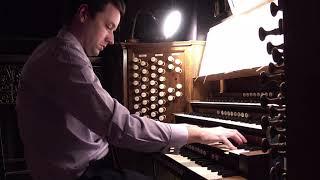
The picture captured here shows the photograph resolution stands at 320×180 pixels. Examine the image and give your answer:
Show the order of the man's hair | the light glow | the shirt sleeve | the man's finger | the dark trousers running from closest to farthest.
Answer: the shirt sleeve < the dark trousers < the man's finger < the man's hair < the light glow

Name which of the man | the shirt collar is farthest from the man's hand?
the shirt collar

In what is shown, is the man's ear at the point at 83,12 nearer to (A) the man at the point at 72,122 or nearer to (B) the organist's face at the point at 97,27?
(B) the organist's face at the point at 97,27

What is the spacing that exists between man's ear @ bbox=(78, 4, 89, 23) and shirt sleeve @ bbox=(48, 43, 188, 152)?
31 centimetres

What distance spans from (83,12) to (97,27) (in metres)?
0.11

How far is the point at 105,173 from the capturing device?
178cm

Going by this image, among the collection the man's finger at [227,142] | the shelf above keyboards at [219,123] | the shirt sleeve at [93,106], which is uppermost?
the shirt sleeve at [93,106]

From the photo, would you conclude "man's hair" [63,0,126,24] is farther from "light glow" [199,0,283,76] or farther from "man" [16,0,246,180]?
"light glow" [199,0,283,76]

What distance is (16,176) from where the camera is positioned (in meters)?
3.87

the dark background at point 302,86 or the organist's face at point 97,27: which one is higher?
the organist's face at point 97,27

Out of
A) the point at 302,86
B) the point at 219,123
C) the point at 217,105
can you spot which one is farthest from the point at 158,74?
the point at 302,86

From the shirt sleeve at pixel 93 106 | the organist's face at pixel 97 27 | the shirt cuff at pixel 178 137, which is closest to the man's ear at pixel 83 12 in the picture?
the organist's face at pixel 97 27

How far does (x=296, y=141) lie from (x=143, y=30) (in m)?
2.80

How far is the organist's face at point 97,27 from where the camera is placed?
6.48 feet

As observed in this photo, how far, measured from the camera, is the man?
5.44ft
